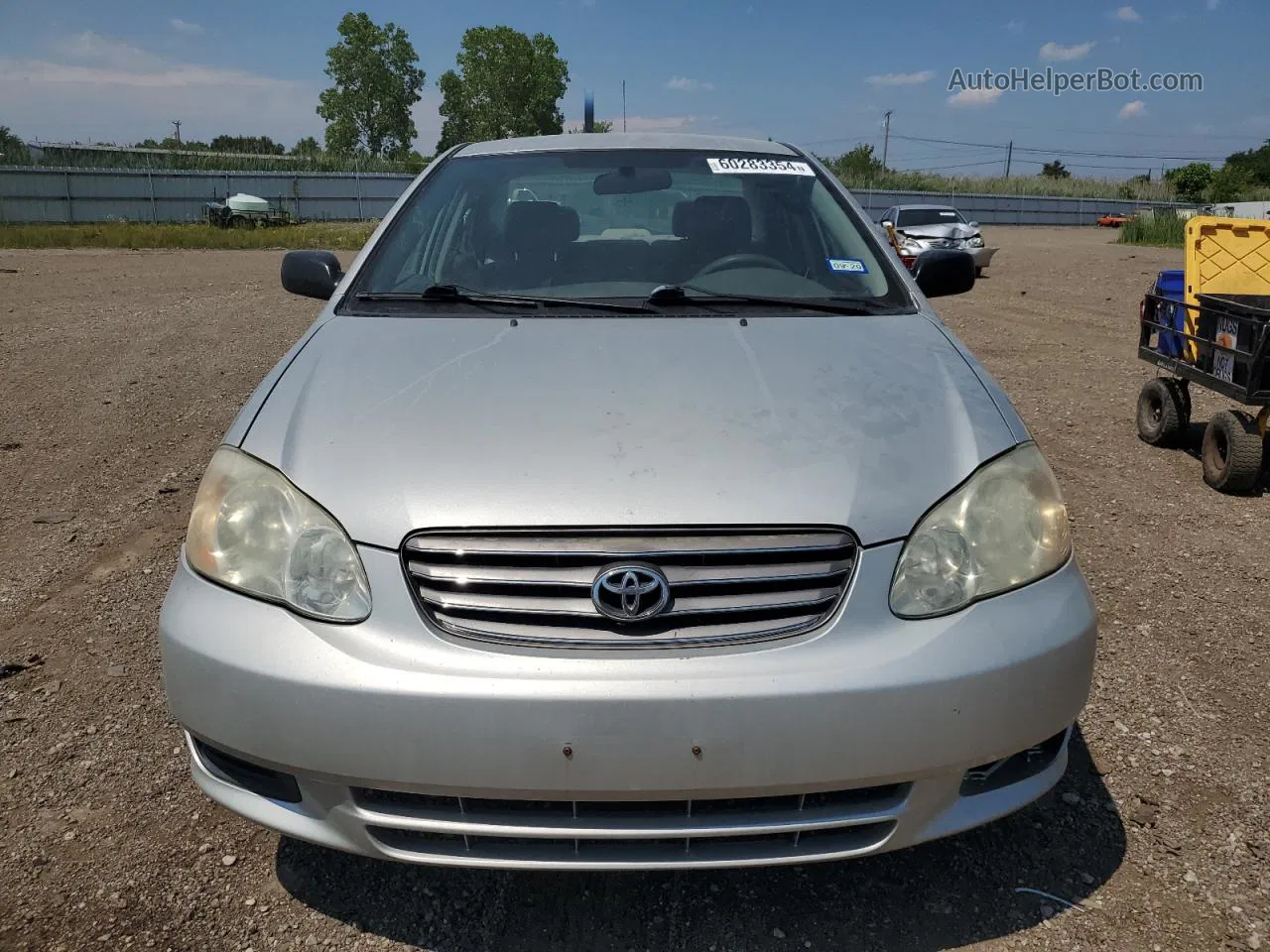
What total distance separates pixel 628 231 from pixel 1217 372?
3.57 m

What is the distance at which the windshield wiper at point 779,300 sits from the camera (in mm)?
2676

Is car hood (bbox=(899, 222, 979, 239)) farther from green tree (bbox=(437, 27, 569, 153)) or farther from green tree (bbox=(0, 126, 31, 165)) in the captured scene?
green tree (bbox=(437, 27, 569, 153))

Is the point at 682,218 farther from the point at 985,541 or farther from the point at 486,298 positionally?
the point at 985,541

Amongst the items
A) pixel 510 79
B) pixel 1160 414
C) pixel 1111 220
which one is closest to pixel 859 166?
pixel 1111 220

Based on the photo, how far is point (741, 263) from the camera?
290cm

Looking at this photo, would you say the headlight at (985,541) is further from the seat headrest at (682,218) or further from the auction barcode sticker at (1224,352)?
the auction barcode sticker at (1224,352)

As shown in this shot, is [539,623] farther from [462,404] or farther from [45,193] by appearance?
[45,193]

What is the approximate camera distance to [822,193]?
3230 mm

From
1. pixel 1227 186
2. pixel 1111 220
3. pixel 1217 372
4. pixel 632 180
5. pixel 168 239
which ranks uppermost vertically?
pixel 1227 186

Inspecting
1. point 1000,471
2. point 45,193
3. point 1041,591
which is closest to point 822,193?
point 1000,471

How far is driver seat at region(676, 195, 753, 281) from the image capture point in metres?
2.92

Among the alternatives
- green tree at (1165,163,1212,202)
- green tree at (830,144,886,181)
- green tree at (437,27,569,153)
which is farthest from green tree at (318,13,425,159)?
green tree at (1165,163,1212,202)

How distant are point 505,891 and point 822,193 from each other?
236 centimetres

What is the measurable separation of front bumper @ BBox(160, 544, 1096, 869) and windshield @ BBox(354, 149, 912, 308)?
1.27 meters
